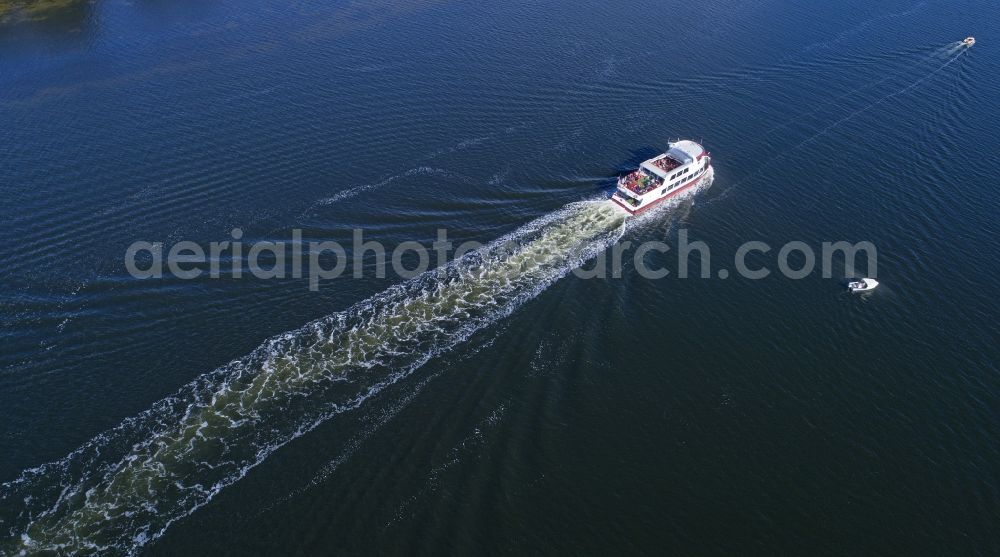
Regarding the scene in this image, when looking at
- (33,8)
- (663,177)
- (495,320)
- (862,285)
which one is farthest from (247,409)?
(33,8)

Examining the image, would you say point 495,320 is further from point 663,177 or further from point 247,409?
point 663,177

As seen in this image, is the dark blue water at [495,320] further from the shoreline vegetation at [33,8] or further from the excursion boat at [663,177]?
the shoreline vegetation at [33,8]

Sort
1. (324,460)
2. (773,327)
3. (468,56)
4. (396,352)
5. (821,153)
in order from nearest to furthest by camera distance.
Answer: (324,460) < (396,352) < (773,327) < (821,153) < (468,56)

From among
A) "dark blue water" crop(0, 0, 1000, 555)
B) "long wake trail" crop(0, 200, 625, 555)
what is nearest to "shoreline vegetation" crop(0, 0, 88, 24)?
"dark blue water" crop(0, 0, 1000, 555)

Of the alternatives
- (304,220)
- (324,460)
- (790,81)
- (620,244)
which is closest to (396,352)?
(324,460)

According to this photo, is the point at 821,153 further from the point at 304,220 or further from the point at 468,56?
the point at 304,220

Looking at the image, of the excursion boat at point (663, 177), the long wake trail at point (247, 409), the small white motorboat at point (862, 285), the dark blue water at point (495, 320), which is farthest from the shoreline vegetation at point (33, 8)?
the small white motorboat at point (862, 285)

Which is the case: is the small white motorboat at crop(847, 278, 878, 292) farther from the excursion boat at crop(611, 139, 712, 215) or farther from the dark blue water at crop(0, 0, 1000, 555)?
the excursion boat at crop(611, 139, 712, 215)
